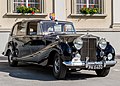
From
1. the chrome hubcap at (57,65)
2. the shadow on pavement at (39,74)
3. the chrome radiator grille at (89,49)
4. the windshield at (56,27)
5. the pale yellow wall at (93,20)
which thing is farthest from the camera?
the pale yellow wall at (93,20)

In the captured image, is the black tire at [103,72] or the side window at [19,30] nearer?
the black tire at [103,72]

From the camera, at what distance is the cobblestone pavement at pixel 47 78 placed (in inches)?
351

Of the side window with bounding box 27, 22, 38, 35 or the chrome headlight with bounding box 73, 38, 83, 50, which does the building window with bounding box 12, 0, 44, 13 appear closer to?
the side window with bounding box 27, 22, 38, 35

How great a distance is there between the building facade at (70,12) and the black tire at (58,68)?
8423 millimetres

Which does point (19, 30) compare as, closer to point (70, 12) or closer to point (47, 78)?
point (47, 78)

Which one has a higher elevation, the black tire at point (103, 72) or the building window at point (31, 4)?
the building window at point (31, 4)

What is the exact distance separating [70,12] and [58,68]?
936 centimetres

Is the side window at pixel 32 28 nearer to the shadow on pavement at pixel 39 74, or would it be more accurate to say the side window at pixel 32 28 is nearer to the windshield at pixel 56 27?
the windshield at pixel 56 27

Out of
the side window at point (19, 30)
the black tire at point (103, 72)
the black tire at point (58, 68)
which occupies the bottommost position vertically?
the black tire at point (103, 72)

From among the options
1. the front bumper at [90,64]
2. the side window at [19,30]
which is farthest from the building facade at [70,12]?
the front bumper at [90,64]

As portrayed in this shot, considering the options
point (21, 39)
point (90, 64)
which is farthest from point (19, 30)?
point (90, 64)

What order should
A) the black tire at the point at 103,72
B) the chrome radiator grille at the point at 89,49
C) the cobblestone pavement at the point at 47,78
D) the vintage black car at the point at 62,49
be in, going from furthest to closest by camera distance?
the black tire at the point at 103,72, the chrome radiator grille at the point at 89,49, the vintage black car at the point at 62,49, the cobblestone pavement at the point at 47,78

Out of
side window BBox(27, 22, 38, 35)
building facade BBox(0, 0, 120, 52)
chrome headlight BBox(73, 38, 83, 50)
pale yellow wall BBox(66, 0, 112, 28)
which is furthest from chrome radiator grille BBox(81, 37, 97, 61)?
pale yellow wall BBox(66, 0, 112, 28)

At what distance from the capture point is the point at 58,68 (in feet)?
31.3
